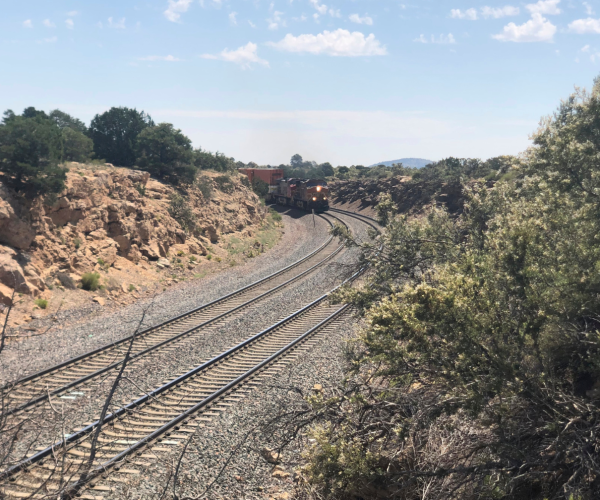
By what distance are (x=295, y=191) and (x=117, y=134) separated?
19.1 metres

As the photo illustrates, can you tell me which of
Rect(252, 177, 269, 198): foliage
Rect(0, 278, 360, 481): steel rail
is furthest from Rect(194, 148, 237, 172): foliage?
Rect(0, 278, 360, 481): steel rail

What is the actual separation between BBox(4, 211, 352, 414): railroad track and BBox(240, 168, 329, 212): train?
78.2 feet

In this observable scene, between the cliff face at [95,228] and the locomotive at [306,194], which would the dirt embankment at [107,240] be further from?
the locomotive at [306,194]

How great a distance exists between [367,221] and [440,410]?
121 feet

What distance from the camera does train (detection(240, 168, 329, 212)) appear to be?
157 feet

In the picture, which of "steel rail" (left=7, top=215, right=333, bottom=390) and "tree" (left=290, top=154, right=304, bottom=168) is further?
"tree" (left=290, top=154, right=304, bottom=168)

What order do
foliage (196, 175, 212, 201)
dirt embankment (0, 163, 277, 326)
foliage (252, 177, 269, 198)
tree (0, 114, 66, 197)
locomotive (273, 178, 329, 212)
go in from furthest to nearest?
foliage (252, 177, 269, 198)
locomotive (273, 178, 329, 212)
foliage (196, 175, 212, 201)
tree (0, 114, 66, 197)
dirt embankment (0, 163, 277, 326)

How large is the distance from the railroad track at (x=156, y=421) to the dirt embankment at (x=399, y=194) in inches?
1115

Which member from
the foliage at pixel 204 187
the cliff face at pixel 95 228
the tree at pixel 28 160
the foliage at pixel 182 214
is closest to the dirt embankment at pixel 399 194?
the foliage at pixel 204 187

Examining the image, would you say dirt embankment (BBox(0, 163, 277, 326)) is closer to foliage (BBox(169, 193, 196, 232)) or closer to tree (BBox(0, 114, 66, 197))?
foliage (BBox(169, 193, 196, 232))

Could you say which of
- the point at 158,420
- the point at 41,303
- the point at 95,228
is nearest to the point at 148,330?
the point at 41,303

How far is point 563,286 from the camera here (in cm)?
711

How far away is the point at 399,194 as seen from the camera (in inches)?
2067

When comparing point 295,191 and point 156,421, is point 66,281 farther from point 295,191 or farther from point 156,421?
point 295,191
